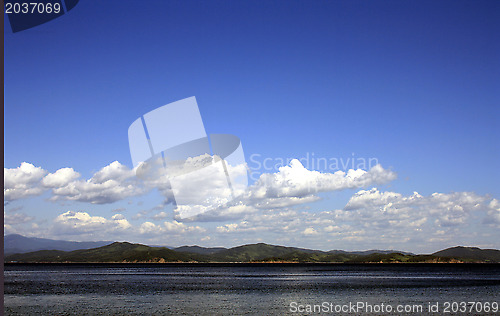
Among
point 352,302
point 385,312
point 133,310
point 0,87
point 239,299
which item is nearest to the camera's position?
point 0,87

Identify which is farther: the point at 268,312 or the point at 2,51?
the point at 268,312

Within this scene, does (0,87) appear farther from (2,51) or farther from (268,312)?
(268,312)

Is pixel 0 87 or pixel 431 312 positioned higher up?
pixel 0 87

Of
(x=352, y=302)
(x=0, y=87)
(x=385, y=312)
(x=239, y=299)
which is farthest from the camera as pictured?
(x=239, y=299)

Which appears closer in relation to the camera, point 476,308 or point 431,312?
point 431,312

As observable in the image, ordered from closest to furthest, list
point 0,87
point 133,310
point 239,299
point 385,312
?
point 0,87
point 385,312
point 133,310
point 239,299

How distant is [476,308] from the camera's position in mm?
41031

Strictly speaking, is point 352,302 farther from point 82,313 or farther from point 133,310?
Answer: point 82,313

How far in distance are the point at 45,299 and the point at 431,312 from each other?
39.4m

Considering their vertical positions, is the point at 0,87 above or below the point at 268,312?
above

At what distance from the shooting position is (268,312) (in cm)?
3903

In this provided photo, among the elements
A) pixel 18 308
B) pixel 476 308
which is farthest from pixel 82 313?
pixel 476 308

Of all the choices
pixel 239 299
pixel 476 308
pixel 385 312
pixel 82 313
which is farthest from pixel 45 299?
pixel 476 308

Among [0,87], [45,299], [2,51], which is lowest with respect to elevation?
[45,299]
